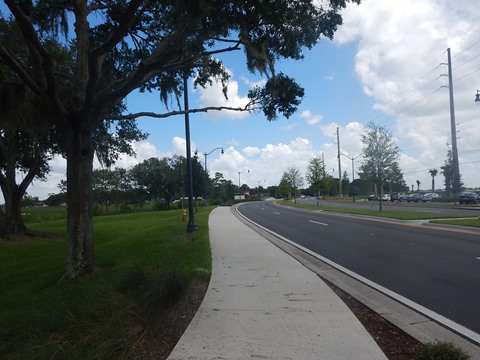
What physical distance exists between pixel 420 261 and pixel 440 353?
6516 mm

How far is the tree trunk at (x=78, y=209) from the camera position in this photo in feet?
28.2

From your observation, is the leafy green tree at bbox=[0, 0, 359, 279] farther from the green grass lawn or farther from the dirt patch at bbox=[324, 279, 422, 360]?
the dirt patch at bbox=[324, 279, 422, 360]

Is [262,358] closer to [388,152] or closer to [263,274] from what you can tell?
[263,274]

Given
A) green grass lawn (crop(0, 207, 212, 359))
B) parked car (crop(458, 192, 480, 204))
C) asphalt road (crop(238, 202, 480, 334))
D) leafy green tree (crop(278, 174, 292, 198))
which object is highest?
leafy green tree (crop(278, 174, 292, 198))

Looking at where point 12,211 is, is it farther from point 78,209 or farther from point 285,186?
point 285,186

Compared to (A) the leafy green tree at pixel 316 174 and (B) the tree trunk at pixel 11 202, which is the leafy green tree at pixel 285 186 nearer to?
(A) the leafy green tree at pixel 316 174

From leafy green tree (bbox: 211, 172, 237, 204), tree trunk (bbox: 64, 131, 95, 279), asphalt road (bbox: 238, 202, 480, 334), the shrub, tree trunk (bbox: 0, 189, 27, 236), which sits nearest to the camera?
the shrub

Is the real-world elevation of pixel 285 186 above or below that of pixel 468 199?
above

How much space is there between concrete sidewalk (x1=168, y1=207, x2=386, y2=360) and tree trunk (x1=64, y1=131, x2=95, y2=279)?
276 cm

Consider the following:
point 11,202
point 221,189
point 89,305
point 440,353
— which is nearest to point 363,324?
point 440,353

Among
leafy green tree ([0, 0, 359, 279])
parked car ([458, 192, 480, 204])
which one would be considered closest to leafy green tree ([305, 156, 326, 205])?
parked car ([458, 192, 480, 204])

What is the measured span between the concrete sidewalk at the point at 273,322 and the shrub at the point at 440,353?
40 centimetres

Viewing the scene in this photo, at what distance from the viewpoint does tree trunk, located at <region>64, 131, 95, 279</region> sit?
859 centimetres

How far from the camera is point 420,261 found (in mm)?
10141
